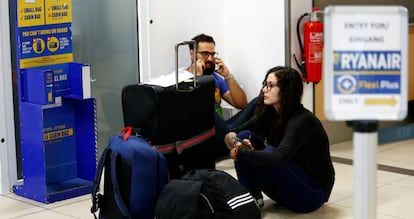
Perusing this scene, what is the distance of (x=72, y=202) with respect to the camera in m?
4.53

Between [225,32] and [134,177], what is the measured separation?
256 centimetres

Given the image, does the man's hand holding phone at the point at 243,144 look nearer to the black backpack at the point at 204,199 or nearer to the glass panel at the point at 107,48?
the black backpack at the point at 204,199

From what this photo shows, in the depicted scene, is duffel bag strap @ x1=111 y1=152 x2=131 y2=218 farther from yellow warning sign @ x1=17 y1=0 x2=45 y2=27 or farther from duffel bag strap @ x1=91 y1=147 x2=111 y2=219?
yellow warning sign @ x1=17 y1=0 x2=45 y2=27

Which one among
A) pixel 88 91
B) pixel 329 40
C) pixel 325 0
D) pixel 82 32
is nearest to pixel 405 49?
pixel 329 40

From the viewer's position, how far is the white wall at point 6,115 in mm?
4535

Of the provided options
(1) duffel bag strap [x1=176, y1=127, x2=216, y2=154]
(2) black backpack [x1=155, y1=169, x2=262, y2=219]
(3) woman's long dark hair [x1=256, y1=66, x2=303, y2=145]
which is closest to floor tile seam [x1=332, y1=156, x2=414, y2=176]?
(3) woman's long dark hair [x1=256, y1=66, x2=303, y2=145]

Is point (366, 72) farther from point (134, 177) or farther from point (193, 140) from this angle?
point (193, 140)

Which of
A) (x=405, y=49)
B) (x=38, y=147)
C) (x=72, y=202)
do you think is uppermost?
(x=405, y=49)

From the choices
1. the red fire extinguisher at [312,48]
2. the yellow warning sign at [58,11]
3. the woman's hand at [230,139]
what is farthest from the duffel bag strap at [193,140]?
the red fire extinguisher at [312,48]

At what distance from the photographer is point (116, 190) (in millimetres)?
3383

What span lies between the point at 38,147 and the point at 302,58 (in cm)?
200

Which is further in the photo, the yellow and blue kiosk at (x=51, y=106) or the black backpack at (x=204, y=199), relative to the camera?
the yellow and blue kiosk at (x=51, y=106)

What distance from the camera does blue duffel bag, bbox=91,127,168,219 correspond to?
3340 millimetres

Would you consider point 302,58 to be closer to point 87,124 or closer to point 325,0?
point 325,0
